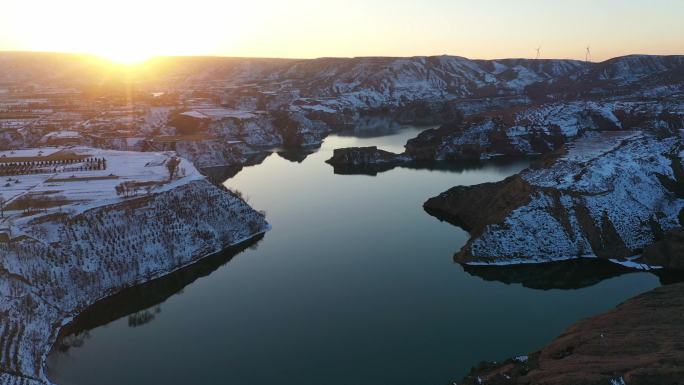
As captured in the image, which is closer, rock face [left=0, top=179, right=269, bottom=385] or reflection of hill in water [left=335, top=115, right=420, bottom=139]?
rock face [left=0, top=179, right=269, bottom=385]

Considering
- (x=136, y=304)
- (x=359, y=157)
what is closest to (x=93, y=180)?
Result: (x=136, y=304)

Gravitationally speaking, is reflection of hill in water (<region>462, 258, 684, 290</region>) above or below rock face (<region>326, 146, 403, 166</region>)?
below

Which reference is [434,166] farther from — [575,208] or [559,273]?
[559,273]

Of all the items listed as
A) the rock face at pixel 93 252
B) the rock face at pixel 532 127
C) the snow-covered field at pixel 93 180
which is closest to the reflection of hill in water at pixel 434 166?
the rock face at pixel 532 127

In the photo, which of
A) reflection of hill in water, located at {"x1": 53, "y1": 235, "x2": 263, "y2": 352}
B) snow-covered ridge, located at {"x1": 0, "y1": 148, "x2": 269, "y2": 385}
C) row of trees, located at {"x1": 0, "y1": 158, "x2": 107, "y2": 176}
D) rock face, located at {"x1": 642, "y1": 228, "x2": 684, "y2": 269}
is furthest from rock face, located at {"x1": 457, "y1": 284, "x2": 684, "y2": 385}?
row of trees, located at {"x1": 0, "y1": 158, "x2": 107, "y2": 176}

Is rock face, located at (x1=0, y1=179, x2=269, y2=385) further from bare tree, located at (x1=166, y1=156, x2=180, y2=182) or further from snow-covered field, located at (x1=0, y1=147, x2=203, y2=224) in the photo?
bare tree, located at (x1=166, y1=156, x2=180, y2=182)

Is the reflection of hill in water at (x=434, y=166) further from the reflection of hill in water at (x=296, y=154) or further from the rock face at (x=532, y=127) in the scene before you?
the reflection of hill in water at (x=296, y=154)
